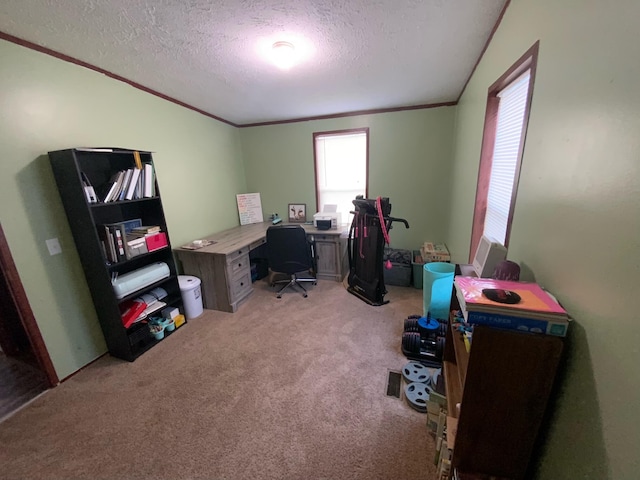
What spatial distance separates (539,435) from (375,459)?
0.83m

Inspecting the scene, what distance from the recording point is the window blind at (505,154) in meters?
1.43

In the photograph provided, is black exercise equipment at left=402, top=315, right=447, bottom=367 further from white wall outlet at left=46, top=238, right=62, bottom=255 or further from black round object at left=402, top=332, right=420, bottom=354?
white wall outlet at left=46, top=238, right=62, bottom=255

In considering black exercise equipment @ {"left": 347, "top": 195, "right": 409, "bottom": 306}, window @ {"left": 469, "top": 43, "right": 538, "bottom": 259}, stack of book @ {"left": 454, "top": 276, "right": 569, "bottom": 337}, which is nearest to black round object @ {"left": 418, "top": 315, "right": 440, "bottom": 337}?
window @ {"left": 469, "top": 43, "right": 538, "bottom": 259}

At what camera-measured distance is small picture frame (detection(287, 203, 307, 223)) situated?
4160mm

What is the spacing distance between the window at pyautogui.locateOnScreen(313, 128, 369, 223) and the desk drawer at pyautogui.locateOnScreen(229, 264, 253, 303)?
168 centimetres

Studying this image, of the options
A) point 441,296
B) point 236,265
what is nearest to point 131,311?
point 236,265

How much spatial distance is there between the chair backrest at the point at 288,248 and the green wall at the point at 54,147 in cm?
132

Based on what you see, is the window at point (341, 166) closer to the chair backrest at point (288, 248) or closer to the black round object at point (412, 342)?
the chair backrest at point (288, 248)

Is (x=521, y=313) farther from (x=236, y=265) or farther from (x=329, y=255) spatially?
(x=329, y=255)

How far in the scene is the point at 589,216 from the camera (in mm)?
735

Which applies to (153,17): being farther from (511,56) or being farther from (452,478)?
(452,478)

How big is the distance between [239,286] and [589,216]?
2.98 meters

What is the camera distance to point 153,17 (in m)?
1.46

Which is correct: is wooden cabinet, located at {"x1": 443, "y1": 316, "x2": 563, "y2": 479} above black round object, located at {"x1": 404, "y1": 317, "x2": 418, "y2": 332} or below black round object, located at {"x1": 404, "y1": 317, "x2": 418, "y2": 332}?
above
